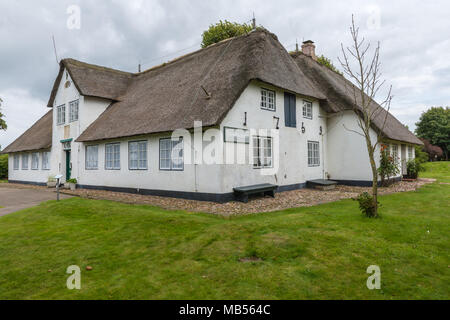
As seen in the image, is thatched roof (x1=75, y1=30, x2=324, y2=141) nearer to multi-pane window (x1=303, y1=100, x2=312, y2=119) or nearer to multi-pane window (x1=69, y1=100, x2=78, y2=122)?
multi-pane window (x1=303, y1=100, x2=312, y2=119)

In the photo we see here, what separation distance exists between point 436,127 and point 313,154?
124 ft

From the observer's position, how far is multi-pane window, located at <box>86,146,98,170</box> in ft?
55.3

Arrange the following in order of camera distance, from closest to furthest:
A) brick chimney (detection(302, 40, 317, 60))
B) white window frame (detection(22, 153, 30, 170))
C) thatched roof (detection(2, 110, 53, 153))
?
1. brick chimney (detection(302, 40, 317, 60))
2. thatched roof (detection(2, 110, 53, 153))
3. white window frame (detection(22, 153, 30, 170))

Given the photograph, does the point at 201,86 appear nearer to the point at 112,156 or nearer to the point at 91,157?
the point at 112,156

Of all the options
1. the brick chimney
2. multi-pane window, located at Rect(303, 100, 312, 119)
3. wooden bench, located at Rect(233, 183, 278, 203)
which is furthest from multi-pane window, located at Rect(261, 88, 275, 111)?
the brick chimney

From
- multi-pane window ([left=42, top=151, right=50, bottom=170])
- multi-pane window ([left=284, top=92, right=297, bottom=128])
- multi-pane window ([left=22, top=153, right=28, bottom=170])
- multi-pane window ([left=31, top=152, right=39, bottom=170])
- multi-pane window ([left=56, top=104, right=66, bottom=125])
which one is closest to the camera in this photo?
multi-pane window ([left=284, top=92, right=297, bottom=128])

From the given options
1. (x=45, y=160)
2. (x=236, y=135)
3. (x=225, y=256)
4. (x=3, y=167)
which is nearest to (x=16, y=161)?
(x=45, y=160)

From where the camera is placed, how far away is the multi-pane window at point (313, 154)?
52.6 feet

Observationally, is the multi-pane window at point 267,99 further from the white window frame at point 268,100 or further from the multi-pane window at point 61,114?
the multi-pane window at point 61,114

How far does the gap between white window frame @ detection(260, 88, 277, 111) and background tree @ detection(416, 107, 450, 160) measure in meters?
40.3

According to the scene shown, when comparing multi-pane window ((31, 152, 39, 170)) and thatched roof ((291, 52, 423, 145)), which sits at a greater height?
thatched roof ((291, 52, 423, 145))

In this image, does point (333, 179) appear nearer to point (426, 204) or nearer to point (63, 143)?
point (426, 204)

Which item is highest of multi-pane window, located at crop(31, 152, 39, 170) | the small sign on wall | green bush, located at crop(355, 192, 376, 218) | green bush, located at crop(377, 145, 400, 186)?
the small sign on wall

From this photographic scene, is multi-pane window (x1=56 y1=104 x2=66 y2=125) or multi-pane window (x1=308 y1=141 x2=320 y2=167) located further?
multi-pane window (x1=56 y1=104 x2=66 y2=125)
